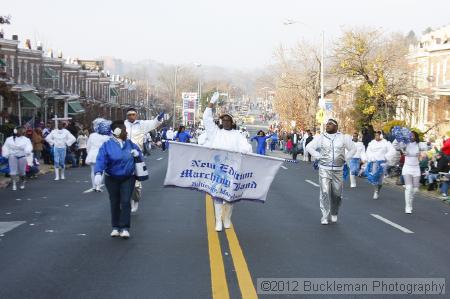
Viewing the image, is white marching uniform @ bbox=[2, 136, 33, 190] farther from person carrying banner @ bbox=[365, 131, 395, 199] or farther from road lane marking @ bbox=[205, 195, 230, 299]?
person carrying banner @ bbox=[365, 131, 395, 199]

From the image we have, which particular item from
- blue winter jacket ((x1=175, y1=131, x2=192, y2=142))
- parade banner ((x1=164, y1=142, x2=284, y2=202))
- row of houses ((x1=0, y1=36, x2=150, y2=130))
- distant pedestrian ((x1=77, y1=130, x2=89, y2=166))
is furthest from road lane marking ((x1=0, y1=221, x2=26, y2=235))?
distant pedestrian ((x1=77, y1=130, x2=89, y2=166))

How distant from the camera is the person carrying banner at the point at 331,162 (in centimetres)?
1208

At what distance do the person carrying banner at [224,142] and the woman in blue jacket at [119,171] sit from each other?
1335mm

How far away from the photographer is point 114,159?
10.1 m

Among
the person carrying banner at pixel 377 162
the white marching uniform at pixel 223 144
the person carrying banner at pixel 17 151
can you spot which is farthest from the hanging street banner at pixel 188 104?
the white marching uniform at pixel 223 144

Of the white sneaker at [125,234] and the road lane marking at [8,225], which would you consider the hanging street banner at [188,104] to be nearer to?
the road lane marking at [8,225]

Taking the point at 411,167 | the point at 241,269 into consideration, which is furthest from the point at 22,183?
the point at 241,269

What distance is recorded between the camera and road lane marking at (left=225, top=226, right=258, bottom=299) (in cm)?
705

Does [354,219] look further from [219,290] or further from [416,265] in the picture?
[219,290]

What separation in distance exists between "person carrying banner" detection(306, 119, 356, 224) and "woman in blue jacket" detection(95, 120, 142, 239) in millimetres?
3554

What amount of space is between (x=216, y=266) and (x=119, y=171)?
261 cm

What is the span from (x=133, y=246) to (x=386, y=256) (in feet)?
11.3

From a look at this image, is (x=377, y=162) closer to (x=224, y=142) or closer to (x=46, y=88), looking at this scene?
(x=224, y=142)

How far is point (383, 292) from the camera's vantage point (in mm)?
7246
